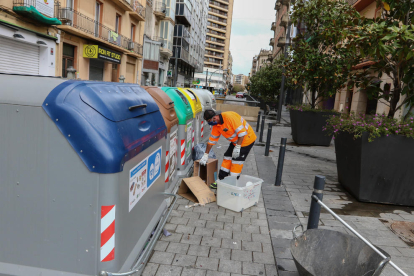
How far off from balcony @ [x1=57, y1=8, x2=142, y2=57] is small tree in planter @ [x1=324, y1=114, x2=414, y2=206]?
15956 mm

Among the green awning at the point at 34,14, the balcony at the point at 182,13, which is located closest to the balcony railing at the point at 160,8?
the balcony at the point at 182,13

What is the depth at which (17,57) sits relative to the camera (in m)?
13.7

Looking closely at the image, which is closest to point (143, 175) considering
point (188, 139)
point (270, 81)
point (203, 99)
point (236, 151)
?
point (236, 151)

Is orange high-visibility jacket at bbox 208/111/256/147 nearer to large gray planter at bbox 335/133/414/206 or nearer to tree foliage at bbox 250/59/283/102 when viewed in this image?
large gray planter at bbox 335/133/414/206

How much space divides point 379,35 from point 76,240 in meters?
4.55

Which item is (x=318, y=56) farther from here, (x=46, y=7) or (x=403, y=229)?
(x=46, y=7)

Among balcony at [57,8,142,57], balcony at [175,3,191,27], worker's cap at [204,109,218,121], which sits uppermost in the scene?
balcony at [175,3,191,27]

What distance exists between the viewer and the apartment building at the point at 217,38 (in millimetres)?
95750

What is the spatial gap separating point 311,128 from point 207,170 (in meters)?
6.43

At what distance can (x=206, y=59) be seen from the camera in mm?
98438

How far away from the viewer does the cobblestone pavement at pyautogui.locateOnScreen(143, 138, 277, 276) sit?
297cm

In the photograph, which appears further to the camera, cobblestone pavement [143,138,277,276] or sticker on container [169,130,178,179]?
sticker on container [169,130,178,179]

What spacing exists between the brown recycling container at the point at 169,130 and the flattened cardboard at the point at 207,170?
39cm

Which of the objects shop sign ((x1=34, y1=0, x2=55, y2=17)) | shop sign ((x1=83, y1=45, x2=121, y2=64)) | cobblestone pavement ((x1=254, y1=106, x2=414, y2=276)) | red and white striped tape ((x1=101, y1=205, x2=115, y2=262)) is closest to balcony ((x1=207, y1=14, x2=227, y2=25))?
shop sign ((x1=83, y1=45, x2=121, y2=64))
